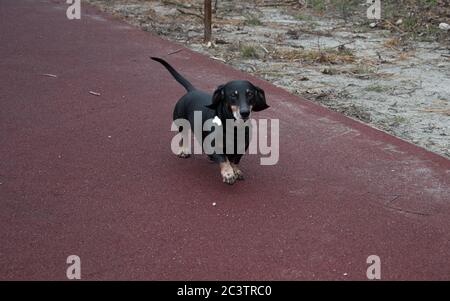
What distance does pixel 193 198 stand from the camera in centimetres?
408

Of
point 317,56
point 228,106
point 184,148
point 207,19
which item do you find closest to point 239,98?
point 228,106

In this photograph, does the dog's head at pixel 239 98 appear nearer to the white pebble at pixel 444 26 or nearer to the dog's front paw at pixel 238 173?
the dog's front paw at pixel 238 173

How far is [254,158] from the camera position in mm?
4816

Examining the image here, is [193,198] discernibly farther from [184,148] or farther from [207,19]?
[207,19]

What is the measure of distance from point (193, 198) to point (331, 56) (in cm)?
452

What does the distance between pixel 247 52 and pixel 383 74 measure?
174cm

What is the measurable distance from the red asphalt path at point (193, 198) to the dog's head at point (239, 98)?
0.58m

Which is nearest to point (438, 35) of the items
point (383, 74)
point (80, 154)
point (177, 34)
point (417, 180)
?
point (383, 74)

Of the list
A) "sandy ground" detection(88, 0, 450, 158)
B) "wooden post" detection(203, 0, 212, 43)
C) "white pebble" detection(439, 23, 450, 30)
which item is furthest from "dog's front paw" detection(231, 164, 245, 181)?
"white pebble" detection(439, 23, 450, 30)

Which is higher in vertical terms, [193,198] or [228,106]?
[228,106]

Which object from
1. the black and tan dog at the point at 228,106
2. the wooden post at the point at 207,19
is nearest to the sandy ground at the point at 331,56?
the wooden post at the point at 207,19

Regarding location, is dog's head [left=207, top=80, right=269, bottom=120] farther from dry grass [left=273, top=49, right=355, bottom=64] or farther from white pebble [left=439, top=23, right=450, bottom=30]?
white pebble [left=439, top=23, right=450, bottom=30]

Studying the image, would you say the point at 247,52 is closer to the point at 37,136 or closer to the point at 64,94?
the point at 64,94

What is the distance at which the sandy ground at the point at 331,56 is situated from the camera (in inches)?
236
